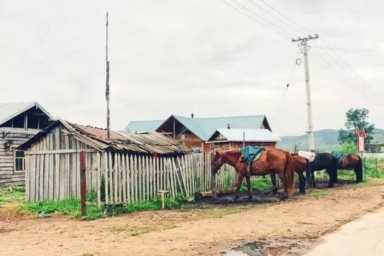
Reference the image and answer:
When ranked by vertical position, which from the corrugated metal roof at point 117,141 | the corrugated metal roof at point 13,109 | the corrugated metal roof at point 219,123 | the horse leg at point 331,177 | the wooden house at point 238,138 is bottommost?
the horse leg at point 331,177

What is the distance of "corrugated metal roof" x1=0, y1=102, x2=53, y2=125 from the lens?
27.8 metres

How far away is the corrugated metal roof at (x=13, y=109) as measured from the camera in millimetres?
27791

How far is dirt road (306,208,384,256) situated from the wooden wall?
779 inches

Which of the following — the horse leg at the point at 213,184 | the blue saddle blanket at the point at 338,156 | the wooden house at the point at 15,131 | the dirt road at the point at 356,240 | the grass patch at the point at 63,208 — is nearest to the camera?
the dirt road at the point at 356,240

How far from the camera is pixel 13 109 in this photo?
29.0 metres

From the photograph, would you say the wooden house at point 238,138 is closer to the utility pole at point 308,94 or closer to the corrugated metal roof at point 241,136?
the corrugated metal roof at point 241,136

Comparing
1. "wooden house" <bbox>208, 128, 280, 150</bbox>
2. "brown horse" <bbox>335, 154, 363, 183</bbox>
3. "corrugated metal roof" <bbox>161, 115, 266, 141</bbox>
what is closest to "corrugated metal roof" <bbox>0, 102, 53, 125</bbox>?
"brown horse" <bbox>335, 154, 363, 183</bbox>

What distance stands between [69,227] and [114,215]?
2425 millimetres

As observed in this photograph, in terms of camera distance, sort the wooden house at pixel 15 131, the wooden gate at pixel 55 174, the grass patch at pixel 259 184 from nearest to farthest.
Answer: the wooden gate at pixel 55 174 → the grass patch at pixel 259 184 → the wooden house at pixel 15 131

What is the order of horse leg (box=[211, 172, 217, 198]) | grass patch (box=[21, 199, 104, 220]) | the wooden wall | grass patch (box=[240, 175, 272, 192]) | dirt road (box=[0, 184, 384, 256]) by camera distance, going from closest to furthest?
1. dirt road (box=[0, 184, 384, 256])
2. grass patch (box=[21, 199, 104, 220])
3. horse leg (box=[211, 172, 217, 198])
4. grass patch (box=[240, 175, 272, 192])
5. the wooden wall

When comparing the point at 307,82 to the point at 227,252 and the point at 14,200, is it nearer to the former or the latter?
the point at 14,200

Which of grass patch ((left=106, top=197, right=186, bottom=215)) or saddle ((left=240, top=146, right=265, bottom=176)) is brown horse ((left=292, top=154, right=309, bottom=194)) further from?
grass patch ((left=106, top=197, right=186, bottom=215))

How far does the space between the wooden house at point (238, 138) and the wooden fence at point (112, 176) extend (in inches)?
981

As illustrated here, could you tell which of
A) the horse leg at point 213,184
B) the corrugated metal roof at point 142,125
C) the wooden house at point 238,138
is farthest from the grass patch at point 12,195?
the corrugated metal roof at point 142,125
